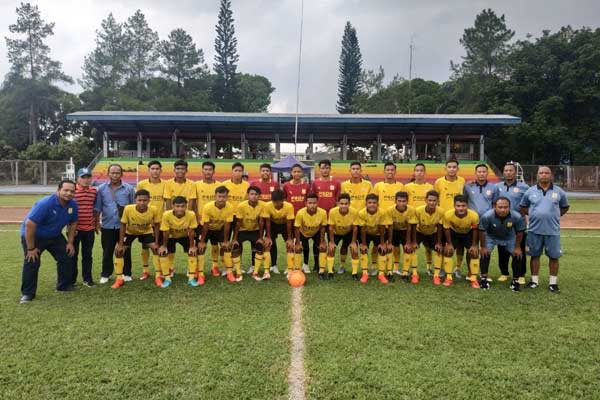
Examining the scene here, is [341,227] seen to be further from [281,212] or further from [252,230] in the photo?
[252,230]

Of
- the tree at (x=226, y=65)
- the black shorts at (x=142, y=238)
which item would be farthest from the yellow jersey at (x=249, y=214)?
the tree at (x=226, y=65)

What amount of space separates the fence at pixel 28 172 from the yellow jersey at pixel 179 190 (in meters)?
28.4

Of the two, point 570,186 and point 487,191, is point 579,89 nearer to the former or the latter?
point 570,186

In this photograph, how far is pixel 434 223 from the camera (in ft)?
18.4

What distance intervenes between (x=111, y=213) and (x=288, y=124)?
23601mm

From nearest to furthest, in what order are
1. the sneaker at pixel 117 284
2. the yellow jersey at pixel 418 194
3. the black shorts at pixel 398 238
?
the sneaker at pixel 117 284 → the black shorts at pixel 398 238 → the yellow jersey at pixel 418 194

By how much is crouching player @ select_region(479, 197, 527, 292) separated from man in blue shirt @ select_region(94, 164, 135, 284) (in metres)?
5.19

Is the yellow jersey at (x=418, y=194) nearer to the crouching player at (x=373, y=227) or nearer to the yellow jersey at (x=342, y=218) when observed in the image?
the crouching player at (x=373, y=227)

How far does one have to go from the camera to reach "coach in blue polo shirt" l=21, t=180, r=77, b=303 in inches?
180

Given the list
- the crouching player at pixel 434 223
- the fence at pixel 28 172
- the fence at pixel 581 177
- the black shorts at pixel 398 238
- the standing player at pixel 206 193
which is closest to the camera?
the crouching player at pixel 434 223

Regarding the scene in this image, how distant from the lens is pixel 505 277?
5668mm

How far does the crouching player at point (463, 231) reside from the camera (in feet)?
17.5

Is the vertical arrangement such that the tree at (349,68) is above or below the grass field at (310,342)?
above

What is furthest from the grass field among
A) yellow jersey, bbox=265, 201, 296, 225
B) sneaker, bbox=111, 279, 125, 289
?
yellow jersey, bbox=265, 201, 296, 225
